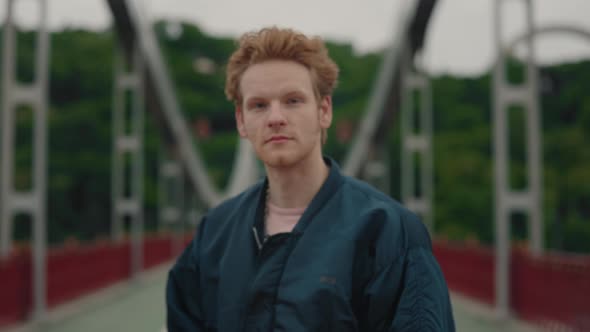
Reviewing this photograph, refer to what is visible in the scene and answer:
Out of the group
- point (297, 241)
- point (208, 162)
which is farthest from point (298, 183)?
point (208, 162)

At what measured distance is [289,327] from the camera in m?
1.41

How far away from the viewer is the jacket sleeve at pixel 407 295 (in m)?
1.42

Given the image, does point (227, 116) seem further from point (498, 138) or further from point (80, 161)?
point (498, 138)

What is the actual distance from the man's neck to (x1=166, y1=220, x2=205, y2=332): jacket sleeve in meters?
0.22

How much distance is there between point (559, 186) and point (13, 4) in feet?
113

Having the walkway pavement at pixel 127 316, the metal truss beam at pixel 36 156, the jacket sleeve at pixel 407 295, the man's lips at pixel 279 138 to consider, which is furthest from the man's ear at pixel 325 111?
the metal truss beam at pixel 36 156

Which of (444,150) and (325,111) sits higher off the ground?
(325,111)

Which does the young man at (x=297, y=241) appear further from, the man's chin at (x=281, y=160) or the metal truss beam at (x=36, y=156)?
the metal truss beam at (x=36, y=156)

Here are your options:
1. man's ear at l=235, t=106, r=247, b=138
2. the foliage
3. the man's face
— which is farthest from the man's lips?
the foliage

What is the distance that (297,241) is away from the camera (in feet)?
4.83

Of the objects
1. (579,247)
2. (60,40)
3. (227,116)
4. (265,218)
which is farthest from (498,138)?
(227,116)

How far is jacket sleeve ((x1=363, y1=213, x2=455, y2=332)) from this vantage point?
1420 millimetres

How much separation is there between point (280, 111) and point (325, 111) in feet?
0.47

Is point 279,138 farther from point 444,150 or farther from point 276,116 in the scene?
point 444,150
